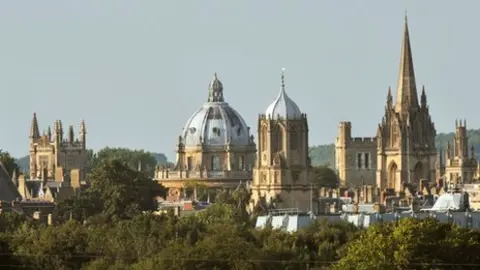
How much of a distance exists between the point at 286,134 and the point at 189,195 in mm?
31845

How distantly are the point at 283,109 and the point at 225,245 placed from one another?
55139mm

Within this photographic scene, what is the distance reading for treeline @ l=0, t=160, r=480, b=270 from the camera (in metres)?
102

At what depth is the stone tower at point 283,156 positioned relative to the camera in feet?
519

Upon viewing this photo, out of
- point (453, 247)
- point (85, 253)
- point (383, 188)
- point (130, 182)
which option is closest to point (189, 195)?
point (383, 188)

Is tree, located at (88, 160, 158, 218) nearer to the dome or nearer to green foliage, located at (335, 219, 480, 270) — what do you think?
the dome

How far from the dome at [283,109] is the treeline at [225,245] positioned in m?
24.1

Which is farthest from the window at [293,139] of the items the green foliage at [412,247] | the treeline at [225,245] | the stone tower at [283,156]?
the green foliage at [412,247]

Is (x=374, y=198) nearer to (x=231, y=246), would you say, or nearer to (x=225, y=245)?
(x=225, y=245)

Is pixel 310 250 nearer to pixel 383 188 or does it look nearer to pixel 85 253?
pixel 85 253

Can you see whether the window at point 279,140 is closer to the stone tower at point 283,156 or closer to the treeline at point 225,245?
the stone tower at point 283,156

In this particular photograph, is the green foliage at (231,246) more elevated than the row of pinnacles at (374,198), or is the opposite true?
the row of pinnacles at (374,198)

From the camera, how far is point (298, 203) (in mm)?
155500

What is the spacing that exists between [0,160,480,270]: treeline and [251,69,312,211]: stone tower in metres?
18.5

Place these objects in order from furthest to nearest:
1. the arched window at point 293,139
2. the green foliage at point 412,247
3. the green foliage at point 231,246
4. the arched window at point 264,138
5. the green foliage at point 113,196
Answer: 1. the arched window at point 264,138
2. the arched window at point 293,139
3. the green foliage at point 113,196
4. the green foliage at point 231,246
5. the green foliage at point 412,247
